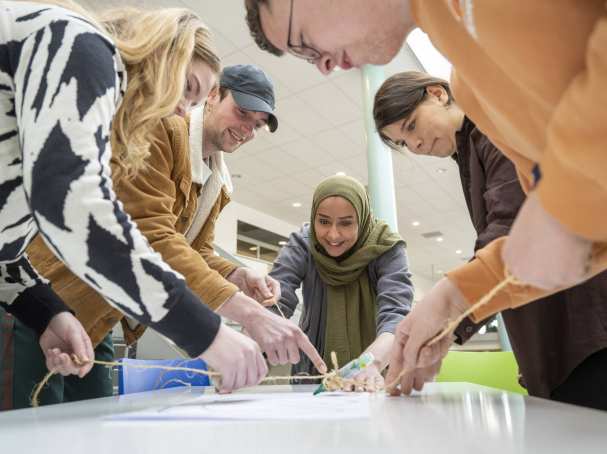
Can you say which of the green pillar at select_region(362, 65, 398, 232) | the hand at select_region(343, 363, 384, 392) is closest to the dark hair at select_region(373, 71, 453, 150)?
the hand at select_region(343, 363, 384, 392)

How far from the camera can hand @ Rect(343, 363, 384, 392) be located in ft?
4.03

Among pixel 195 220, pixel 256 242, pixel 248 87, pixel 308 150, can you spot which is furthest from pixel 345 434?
pixel 256 242

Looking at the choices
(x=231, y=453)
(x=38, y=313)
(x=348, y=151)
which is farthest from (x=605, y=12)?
(x=348, y=151)

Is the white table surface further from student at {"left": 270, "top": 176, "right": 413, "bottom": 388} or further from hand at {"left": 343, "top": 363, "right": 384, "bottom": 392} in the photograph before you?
student at {"left": 270, "top": 176, "right": 413, "bottom": 388}

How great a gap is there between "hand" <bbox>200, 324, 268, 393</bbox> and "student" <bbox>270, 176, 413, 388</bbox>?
105 cm

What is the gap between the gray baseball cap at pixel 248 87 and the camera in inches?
68.3

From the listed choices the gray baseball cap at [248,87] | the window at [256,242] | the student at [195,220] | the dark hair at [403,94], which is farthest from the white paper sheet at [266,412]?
the window at [256,242]

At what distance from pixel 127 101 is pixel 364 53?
0.49m

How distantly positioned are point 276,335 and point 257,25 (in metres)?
0.68

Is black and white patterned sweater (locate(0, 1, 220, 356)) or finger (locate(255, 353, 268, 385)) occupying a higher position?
black and white patterned sweater (locate(0, 1, 220, 356))

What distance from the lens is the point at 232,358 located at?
27.8 inches

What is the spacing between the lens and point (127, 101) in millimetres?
936

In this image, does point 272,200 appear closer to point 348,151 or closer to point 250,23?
point 348,151

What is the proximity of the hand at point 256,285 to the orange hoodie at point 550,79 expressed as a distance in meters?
1.10
